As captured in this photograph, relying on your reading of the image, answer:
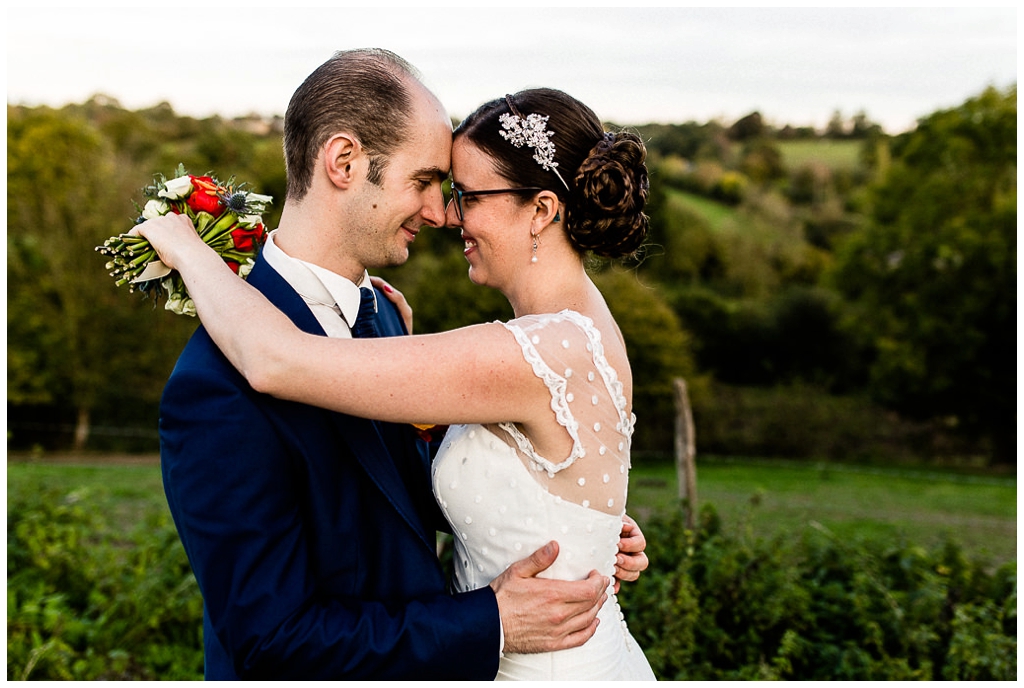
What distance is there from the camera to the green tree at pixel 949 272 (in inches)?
Result: 808

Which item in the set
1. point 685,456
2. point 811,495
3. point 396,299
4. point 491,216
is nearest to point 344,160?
point 491,216

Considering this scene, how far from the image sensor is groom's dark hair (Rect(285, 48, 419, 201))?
7.73ft

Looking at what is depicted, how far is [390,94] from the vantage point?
7.81 ft

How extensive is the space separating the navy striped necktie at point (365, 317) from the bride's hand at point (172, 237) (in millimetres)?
496

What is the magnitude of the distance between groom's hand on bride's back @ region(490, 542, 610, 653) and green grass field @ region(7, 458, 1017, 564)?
4.23m

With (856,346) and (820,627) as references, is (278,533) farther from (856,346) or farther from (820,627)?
(856,346)

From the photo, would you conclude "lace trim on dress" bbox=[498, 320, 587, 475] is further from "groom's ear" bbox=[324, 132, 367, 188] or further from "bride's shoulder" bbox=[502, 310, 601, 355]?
"groom's ear" bbox=[324, 132, 367, 188]

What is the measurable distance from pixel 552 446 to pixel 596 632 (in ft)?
2.15

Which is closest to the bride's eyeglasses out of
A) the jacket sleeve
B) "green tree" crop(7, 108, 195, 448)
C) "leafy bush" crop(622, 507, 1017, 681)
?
the jacket sleeve

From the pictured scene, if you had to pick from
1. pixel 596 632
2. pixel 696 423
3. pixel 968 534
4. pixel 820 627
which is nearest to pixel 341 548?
pixel 596 632

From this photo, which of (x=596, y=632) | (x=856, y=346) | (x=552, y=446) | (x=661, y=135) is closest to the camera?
(x=552, y=446)

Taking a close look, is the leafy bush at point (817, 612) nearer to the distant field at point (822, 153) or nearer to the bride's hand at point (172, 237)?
the bride's hand at point (172, 237)

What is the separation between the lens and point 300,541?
6.80 feet

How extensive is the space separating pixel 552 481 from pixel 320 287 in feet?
2.89
